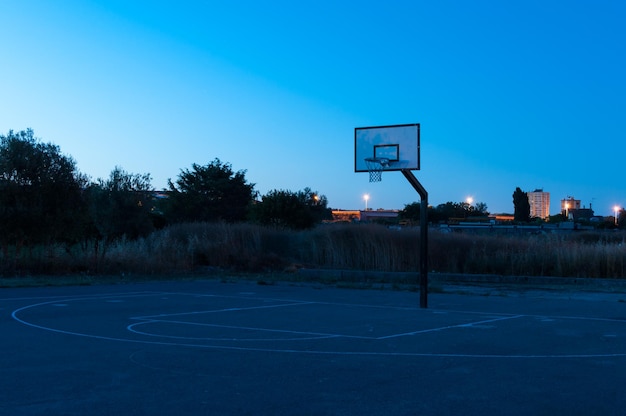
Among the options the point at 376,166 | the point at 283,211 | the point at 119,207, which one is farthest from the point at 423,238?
the point at 283,211

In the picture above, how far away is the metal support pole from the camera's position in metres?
18.0

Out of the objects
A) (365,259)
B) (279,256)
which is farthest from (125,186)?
(365,259)

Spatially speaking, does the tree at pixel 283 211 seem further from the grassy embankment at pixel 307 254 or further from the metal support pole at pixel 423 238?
the metal support pole at pixel 423 238

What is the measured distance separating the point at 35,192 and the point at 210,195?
31985mm

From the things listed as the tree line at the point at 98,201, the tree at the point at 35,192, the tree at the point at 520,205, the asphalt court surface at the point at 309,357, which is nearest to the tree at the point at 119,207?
the tree line at the point at 98,201

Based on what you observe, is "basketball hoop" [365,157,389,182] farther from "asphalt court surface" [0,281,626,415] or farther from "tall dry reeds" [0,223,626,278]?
"tall dry reeds" [0,223,626,278]

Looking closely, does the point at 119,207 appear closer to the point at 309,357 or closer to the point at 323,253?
the point at 323,253

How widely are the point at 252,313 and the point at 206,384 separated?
8370mm

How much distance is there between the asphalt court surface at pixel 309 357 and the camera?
302 inches

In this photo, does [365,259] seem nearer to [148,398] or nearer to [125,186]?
[125,186]

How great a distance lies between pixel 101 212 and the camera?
37500mm

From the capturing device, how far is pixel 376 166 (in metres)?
19.6

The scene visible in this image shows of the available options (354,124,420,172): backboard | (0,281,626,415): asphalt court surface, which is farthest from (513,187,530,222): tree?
(354,124,420,172): backboard

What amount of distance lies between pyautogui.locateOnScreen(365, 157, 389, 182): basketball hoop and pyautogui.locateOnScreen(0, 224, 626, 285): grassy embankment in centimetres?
1113
